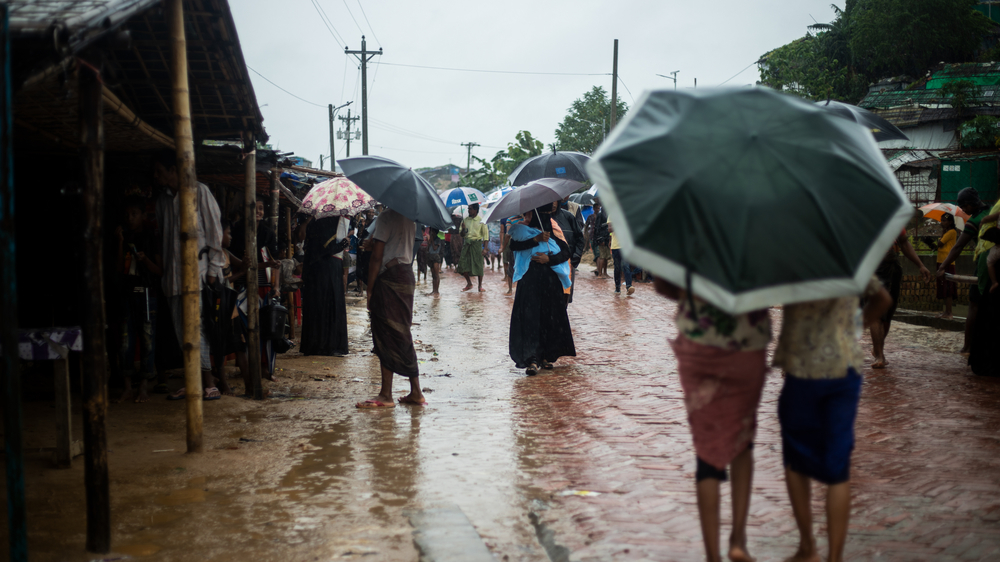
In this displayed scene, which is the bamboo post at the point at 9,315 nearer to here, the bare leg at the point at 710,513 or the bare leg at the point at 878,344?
the bare leg at the point at 710,513

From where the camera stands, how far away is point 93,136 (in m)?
3.76

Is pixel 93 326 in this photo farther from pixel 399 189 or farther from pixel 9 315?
pixel 399 189

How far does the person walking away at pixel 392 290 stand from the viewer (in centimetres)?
700

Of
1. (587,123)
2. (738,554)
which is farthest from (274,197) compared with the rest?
(587,123)

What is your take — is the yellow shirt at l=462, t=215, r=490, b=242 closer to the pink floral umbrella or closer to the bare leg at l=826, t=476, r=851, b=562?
the pink floral umbrella

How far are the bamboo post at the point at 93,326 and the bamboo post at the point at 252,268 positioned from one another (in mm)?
3350

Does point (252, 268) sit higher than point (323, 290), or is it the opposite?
point (252, 268)

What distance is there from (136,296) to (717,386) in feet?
18.5

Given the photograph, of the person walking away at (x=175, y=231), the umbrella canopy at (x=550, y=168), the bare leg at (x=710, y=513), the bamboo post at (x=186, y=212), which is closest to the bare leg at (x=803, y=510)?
the bare leg at (x=710, y=513)

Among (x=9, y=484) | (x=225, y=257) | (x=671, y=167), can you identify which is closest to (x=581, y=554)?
(x=671, y=167)

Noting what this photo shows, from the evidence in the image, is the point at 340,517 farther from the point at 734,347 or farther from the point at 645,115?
the point at 645,115

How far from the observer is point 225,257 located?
6.99m

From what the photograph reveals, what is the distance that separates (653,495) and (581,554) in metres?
1.01

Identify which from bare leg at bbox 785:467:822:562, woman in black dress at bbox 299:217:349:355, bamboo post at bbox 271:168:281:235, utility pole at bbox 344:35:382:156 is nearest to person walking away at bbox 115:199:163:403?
bamboo post at bbox 271:168:281:235
